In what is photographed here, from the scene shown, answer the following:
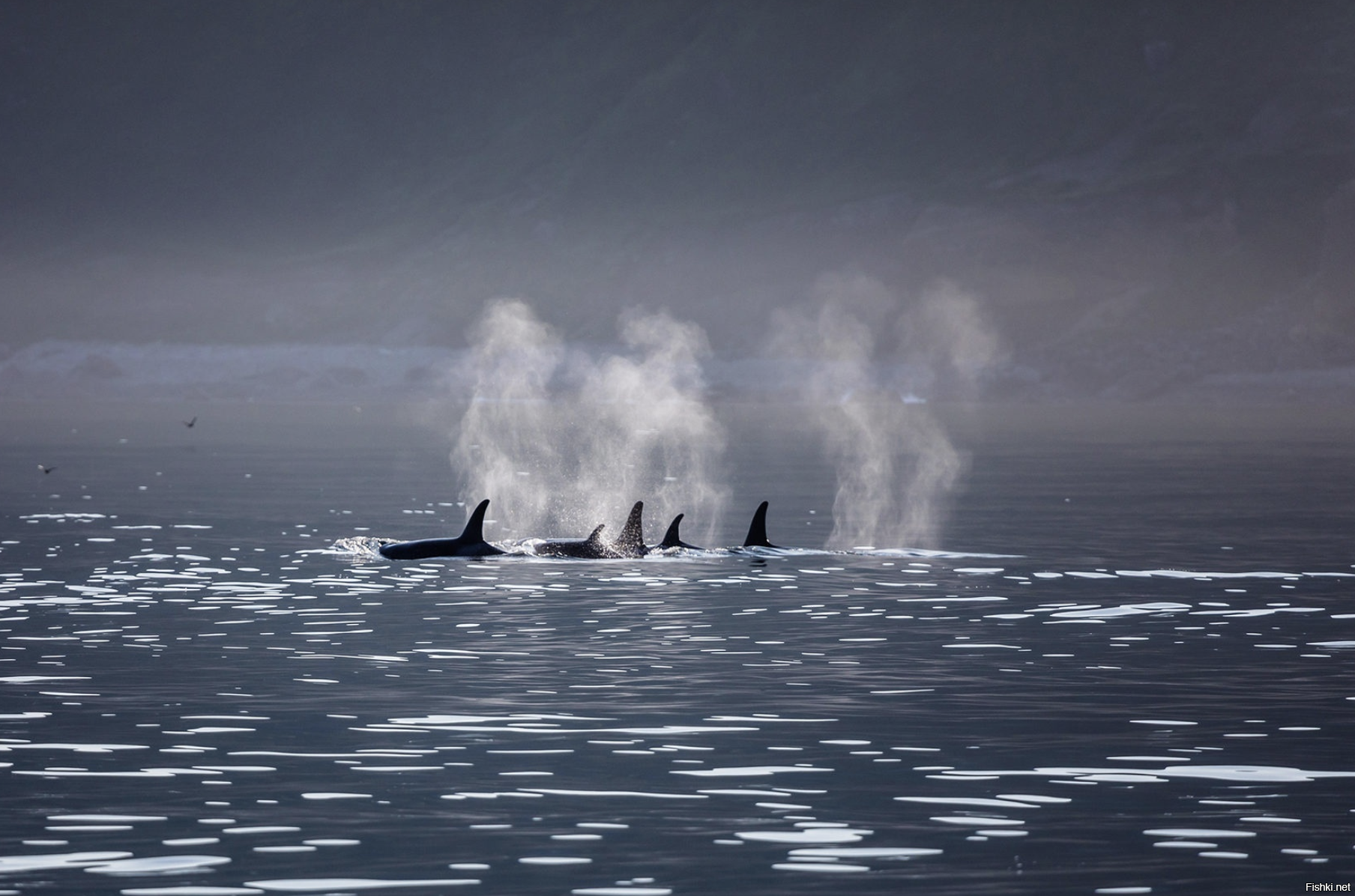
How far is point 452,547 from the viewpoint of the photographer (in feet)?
166

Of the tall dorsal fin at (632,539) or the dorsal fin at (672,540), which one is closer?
the tall dorsal fin at (632,539)

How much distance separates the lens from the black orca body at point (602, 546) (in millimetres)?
50844

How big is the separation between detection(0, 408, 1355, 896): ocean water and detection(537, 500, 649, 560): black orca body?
1.56 m

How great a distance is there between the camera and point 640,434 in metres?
192

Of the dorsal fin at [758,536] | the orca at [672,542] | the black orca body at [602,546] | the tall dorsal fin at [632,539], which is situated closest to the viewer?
the black orca body at [602,546]

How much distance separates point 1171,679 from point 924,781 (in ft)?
30.3

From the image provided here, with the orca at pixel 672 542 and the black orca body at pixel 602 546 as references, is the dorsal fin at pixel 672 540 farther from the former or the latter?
the black orca body at pixel 602 546

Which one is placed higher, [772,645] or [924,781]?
[772,645]

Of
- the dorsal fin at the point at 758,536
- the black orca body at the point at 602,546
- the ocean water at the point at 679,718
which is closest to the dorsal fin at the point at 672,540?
the black orca body at the point at 602,546

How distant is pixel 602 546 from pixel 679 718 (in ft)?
83.2

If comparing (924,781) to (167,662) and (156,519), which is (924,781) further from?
(156,519)

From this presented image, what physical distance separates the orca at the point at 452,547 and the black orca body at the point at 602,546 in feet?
4.91

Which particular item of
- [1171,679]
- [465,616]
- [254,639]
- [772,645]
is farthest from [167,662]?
[1171,679]

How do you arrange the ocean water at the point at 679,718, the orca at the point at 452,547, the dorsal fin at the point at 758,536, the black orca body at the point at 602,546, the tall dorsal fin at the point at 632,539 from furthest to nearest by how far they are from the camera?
the dorsal fin at the point at 758,536, the tall dorsal fin at the point at 632,539, the black orca body at the point at 602,546, the orca at the point at 452,547, the ocean water at the point at 679,718
